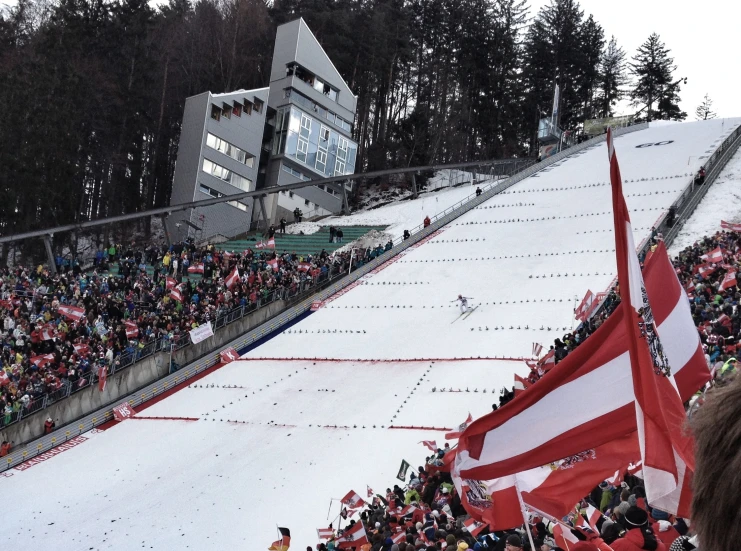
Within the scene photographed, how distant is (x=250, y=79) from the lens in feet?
174

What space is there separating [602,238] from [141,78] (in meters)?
31.0

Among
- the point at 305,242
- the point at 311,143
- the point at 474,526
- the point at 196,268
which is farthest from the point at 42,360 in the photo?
the point at 311,143

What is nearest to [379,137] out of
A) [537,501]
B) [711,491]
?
[537,501]

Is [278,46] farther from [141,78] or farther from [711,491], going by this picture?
[711,491]

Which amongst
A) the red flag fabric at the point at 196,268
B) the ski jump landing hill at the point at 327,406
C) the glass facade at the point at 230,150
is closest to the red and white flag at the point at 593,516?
the ski jump landing hill at the point at 327,406

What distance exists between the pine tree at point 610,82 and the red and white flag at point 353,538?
6295 centimetres

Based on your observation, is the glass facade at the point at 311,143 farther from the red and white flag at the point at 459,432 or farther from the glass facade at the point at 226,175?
the red and white flag at the point at 459,432

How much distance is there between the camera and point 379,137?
2315 inches

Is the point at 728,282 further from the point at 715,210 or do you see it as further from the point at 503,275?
the point at 715,210

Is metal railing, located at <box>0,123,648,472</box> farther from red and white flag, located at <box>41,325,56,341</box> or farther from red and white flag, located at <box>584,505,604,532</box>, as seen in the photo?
red and white flag, located at <box>584,505,604,532</box>

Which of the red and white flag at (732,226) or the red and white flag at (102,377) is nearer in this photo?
the red and white flag at (102,377)

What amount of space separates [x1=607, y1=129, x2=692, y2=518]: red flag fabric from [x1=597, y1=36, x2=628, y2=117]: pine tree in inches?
2625

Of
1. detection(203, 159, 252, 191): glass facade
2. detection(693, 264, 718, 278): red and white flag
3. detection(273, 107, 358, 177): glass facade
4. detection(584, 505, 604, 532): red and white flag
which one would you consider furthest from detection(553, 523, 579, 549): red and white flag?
detection(273, 107, 358, 177): glass facade

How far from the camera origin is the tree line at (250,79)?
38906 mm
